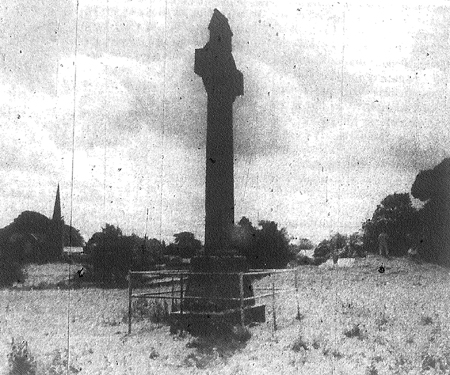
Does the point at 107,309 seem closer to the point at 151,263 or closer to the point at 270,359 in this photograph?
the point at 270,359

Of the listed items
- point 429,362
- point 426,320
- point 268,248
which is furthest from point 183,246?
point 429,362

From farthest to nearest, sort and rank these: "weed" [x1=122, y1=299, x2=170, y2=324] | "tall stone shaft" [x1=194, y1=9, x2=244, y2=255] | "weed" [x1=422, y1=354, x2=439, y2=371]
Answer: "tall stone shaft" [x1=194, y1=9, x2=244, y2=255], "weed" [x1=122, y1=299, x2=170, y2=324], "weed" [x1=422, y1=354, x2=439, y2=371]

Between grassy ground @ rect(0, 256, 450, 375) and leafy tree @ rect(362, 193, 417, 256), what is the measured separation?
1164 centimetres

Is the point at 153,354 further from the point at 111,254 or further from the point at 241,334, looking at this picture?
the point at 111,254

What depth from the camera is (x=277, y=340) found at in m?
8.56

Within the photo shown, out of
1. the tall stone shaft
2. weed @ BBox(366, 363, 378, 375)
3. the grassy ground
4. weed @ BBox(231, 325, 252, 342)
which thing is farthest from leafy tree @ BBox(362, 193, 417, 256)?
weed @ BBox(366, 363, 378, 375)

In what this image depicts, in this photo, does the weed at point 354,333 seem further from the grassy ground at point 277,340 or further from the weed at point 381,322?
the weed at point 381,322

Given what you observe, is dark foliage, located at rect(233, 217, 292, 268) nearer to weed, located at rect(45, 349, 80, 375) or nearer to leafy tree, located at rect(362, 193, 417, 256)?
leafy tree, located at rect(362, 193, 417, 256)

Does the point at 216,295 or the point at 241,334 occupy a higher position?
the point at 216,295

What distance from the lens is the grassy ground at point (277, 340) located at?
7195 millimetres

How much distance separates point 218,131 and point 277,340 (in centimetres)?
459

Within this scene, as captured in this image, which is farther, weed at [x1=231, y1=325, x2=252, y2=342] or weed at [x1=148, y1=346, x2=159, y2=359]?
weed at [x1=231, y1=325, x2=252, y2=342]

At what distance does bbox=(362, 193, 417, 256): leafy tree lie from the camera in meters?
26.6

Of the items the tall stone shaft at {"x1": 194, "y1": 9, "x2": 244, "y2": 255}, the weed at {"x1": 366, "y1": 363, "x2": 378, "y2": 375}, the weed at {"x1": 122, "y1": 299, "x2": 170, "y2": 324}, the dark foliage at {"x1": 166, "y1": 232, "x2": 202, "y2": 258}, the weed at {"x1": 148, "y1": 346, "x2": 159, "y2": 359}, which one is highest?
the tall stone shaft at {"x1": 194, "y1": 9, "x2": 244, "y2": 255}
